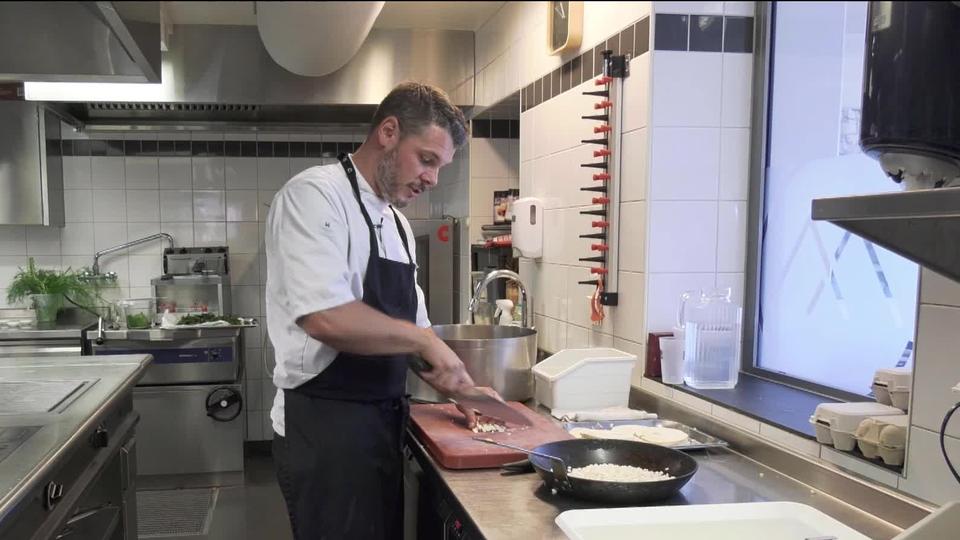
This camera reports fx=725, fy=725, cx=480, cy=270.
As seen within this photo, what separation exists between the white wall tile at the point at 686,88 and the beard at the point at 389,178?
62cm

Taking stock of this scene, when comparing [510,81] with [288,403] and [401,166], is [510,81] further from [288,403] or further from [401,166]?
[288,403]

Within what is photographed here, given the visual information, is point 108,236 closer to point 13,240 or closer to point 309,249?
point 13,240

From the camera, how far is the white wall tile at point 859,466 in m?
1.08

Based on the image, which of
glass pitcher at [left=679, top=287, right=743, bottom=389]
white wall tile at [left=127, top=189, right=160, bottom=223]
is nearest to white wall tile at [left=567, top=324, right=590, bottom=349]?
glass pitcher at [left=679, top=287, right=743, bottom=389]

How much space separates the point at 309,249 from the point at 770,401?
1.00 m

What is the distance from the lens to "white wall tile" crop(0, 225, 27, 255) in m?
3.71

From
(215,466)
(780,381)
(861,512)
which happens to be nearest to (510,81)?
(780,381)

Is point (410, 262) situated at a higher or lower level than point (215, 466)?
higher

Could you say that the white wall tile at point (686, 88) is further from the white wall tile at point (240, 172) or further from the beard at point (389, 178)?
the white wall tile at point (240, 172)

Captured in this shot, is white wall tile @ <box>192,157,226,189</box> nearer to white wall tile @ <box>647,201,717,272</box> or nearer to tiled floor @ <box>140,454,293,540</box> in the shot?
tiled floor @ <box>140,454,293,540</box>

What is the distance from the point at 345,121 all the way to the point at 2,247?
1864mm

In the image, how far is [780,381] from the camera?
1725 millimetres

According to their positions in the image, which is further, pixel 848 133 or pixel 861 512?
pixel 848 133

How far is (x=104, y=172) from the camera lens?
384cm
